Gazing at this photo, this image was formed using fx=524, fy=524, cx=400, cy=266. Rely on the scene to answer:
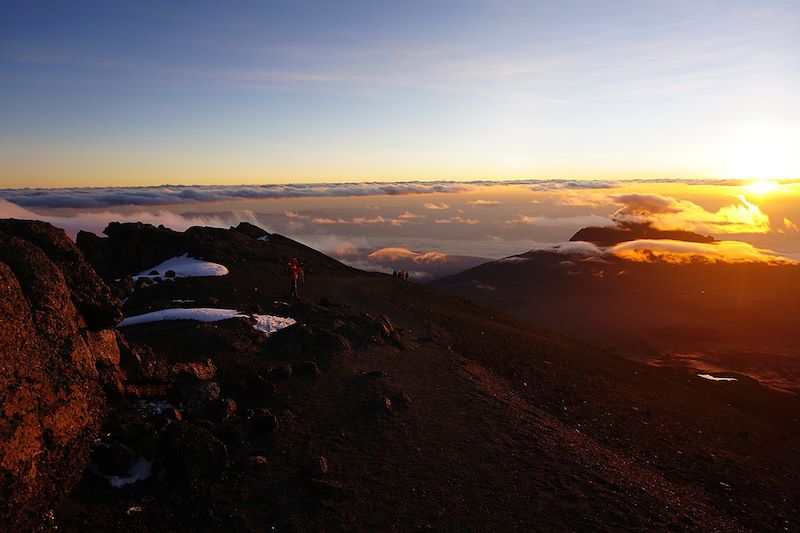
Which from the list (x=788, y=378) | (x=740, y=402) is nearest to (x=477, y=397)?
(x=740, y=402)

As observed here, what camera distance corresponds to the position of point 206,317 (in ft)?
69.1

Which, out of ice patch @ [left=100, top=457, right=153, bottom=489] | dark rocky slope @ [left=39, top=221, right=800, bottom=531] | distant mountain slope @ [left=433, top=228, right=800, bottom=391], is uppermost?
ice patch @ [left=100, top=457, right=153, bottom=489]

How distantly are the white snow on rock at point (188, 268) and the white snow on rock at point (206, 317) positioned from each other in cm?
1096

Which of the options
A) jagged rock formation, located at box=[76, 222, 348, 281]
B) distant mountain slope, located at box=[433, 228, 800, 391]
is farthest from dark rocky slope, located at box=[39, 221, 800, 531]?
distant mountain slope, located at box=[433, 228, 800, 391]

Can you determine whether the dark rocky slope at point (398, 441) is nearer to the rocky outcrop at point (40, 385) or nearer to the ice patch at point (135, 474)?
the ice patch at point (135, 474)

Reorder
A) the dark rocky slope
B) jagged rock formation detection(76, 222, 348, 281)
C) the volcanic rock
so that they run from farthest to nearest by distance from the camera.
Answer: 1. jagged rock formation detection(76, 222, 348, 281)
2. the dark rocky slope
3. the volcanic rock

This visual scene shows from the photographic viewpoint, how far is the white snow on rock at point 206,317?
20.7m

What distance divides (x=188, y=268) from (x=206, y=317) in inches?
551

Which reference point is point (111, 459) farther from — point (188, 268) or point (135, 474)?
point (188, 268)

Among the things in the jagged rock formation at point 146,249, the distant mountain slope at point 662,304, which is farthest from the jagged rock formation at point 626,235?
the jagged rock formation at point 146,249

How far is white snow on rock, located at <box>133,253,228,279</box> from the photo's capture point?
32.6 m

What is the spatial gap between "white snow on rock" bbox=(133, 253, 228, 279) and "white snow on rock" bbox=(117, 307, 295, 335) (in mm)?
10961

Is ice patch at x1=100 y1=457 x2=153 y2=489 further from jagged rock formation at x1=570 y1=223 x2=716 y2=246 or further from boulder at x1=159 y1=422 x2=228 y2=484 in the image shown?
jagged rock formation at x1=570 y1=223 x2=716 y2=246

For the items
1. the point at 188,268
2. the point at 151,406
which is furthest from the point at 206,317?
the point at 188,268
